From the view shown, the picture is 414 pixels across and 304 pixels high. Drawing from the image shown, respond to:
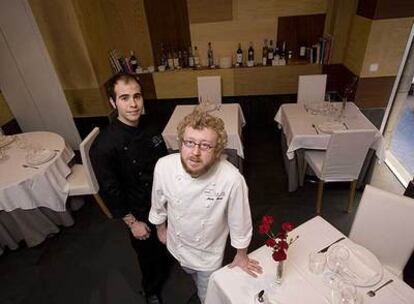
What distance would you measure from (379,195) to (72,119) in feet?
11.7

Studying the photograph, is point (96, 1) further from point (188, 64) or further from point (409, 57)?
point (409, 57)

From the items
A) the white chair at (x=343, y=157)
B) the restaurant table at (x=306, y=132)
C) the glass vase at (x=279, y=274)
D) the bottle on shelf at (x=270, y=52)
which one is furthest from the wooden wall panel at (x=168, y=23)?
the glass vase at (x=279, y=274)

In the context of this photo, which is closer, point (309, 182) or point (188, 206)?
point (188, 206)

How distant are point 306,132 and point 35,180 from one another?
226 cm

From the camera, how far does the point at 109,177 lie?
4.65ft

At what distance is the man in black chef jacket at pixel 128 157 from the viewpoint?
136 centimetres

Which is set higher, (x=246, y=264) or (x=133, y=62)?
(x=133, y=62)

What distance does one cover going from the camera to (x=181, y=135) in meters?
1.17

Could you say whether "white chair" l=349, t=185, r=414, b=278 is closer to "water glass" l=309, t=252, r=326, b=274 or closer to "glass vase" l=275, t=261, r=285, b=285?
"water glass" l=309, t=252, r=326, b=274

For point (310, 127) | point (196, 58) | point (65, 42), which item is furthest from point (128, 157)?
point (196, 58)

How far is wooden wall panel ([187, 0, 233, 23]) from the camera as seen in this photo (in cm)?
347

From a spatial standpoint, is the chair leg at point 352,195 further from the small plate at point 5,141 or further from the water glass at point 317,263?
the small plate at point 5,141

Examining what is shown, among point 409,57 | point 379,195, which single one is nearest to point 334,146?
point 379,195

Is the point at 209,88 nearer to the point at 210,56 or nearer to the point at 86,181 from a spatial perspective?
the point at 210,56
